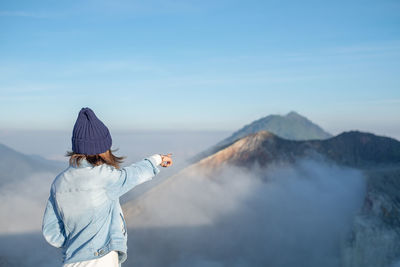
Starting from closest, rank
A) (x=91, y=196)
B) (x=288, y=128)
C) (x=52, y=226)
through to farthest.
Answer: (x=91, y=196)
(x=52, y=226)
(x=288, y=128)

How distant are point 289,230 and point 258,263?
16.9 feet

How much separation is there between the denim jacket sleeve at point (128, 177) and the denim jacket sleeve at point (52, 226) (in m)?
0.63

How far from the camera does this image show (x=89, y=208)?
128 inches

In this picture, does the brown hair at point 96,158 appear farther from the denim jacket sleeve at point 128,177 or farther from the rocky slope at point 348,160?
the rocky slope at point 348,160

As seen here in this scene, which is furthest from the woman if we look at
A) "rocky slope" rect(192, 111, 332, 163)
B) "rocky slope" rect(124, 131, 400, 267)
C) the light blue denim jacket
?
"rocky slope" rect(192, 111, 332, 163)

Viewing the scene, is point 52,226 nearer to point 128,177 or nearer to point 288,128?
point 128,177

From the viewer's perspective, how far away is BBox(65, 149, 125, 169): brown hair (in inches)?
129

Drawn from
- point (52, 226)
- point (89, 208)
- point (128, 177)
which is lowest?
point (52, 226)

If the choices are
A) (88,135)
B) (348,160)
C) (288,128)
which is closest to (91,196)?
(88,135)

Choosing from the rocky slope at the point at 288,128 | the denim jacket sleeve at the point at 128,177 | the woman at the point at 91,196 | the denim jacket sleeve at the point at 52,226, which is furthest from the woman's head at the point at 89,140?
the rocky slope at the point at 288,128

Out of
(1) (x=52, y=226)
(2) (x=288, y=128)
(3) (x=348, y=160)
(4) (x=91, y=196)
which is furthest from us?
(2) (x=288, y=128)

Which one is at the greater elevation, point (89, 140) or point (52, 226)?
point (89, 140)

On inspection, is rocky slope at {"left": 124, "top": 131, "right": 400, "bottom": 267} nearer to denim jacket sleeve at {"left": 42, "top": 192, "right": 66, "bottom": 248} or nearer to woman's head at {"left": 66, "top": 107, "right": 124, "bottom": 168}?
denim jacket sleeve at {"left": 42, "top": 192, "right": 66, "bottom": 248}

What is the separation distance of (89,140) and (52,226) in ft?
3.18
